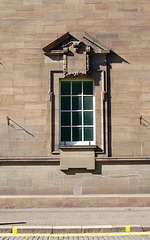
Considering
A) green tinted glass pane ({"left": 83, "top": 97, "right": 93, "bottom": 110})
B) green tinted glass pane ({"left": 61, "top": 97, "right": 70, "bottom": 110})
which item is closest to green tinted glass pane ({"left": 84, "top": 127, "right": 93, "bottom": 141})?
green tinted glass pane ({"left": 83, "top": 97, "right": 93, "bottom": 110})

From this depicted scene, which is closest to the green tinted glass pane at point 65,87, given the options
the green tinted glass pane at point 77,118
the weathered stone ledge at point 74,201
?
the green tinted glass pane at point 77,118

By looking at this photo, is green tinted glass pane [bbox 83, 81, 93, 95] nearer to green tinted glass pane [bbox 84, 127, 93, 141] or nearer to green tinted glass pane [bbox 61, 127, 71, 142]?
green tinted glass pane [bbox 84, 127, 93, 141]

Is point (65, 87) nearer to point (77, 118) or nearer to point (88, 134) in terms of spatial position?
point (77, 118)

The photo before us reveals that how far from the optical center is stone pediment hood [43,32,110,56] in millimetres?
11074

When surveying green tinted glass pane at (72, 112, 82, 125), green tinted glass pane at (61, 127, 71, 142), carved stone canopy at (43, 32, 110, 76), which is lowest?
green tinted glass pane at (61, 127, 71, 142)

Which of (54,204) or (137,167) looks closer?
(54,204)

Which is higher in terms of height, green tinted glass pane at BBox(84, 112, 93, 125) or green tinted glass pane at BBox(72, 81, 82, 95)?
green tinted glass pane at BBox(72, 81, 82, 95)

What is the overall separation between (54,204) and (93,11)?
8290mm

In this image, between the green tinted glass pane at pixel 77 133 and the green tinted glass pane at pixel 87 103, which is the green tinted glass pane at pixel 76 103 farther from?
the green tinted glass pane at pixel 77 133

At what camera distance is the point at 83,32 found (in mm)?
11406

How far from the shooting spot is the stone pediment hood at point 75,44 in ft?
36.3

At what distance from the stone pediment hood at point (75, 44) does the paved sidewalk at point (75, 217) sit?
250 inches

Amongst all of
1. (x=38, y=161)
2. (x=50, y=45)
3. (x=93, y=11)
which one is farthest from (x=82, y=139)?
(x=93, y=11)

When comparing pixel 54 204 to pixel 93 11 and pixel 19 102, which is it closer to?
pixel 19 102
